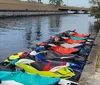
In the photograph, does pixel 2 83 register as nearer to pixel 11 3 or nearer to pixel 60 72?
pixel 60 72

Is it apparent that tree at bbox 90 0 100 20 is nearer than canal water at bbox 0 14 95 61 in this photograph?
No

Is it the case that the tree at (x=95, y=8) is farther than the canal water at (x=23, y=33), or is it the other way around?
the tree at (x=95, y=8)

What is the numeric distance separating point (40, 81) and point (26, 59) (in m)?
2.81

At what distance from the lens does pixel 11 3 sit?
282 feet

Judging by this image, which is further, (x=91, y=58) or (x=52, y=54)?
(x=52, y=54)

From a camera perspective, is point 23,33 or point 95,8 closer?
point 23,33

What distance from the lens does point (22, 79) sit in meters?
8.71

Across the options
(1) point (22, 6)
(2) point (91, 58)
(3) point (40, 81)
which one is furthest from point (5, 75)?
(1) point (22, 6)

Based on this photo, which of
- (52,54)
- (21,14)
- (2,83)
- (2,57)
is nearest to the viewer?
(2,83)

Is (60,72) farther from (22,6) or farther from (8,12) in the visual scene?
(22,6)

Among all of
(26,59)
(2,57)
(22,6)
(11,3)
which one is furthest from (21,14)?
(26,59)

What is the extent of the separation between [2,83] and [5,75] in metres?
0.49

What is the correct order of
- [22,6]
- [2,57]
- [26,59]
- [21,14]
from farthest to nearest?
[22,6] < [21,14] < [2,57] < [26,59]

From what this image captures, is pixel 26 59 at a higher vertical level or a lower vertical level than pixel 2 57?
higher
